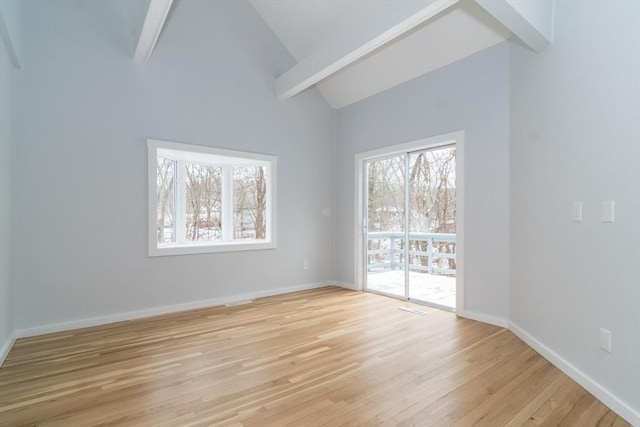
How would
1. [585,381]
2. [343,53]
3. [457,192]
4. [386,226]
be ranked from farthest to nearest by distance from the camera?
[386,226] → [457,192] → [343,53] → [585,381]

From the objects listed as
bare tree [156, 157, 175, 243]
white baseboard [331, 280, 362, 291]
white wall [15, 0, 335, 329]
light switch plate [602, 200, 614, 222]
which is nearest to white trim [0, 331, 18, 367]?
white wall [15, 0, 335, 329]

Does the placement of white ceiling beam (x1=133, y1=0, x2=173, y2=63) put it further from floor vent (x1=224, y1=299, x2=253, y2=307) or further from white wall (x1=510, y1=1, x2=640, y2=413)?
white wall (x1=510, y1=1, x2=640, y2=413)

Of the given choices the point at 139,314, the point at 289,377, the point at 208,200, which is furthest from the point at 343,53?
the point at 139,314

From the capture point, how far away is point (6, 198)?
270cm

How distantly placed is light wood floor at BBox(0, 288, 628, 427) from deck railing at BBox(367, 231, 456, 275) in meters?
0.91

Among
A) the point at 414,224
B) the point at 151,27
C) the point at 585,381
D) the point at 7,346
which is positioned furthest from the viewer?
the point at 414,224

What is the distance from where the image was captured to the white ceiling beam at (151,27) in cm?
264

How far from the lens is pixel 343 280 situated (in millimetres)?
5176

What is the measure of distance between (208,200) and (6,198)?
2.12 meters

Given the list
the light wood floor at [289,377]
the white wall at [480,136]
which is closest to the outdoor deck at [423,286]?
the white wall at [480,136]

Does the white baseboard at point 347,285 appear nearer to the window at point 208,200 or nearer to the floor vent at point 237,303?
the window at point 208,200

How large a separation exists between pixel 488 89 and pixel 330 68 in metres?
1.72

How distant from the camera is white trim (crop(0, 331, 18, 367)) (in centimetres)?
248

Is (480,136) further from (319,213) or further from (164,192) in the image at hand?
(164,192)
